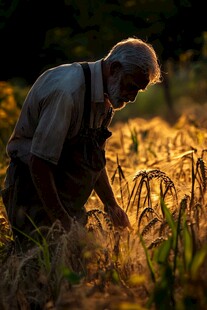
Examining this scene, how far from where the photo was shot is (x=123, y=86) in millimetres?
3574

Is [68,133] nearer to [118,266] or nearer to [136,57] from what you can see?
[136,57]

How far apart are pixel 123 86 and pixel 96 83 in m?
0.14

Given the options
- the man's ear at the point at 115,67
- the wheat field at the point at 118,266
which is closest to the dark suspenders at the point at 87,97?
the man's ear at the point at 115,67

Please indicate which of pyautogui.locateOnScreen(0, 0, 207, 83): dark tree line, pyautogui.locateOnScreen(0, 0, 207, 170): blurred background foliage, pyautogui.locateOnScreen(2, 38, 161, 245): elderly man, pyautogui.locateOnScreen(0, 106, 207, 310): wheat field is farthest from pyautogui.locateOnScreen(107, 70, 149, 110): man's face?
pyautogui.locateOnScreen(0, 0, 207, 83): dark tree line

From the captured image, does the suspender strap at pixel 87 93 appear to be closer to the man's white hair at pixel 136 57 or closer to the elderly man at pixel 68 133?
the elderly man at pixel 68 133

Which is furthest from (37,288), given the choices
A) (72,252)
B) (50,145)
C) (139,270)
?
(50,145)

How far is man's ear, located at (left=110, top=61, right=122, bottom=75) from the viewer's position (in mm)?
3538

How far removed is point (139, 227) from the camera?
368cm

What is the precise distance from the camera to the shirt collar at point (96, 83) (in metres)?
3.62

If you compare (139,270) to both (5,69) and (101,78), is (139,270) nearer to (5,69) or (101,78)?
(101,78)

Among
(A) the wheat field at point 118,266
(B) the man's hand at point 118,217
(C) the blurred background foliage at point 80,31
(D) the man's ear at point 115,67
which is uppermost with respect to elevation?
(C) the blurred background foliage at point 80,31

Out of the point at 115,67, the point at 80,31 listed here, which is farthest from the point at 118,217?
the point at 80,31

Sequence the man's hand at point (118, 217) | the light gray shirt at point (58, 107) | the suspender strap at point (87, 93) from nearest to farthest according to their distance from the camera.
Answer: the light gray shirt at point (58, 107) → the suspender strap at point (87, 93) → the man's hand at point (118, 217)

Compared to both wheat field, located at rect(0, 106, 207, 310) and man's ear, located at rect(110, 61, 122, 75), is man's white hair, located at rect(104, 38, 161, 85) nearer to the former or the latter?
man's ear, located at rect(110, 61, 122, 75)
